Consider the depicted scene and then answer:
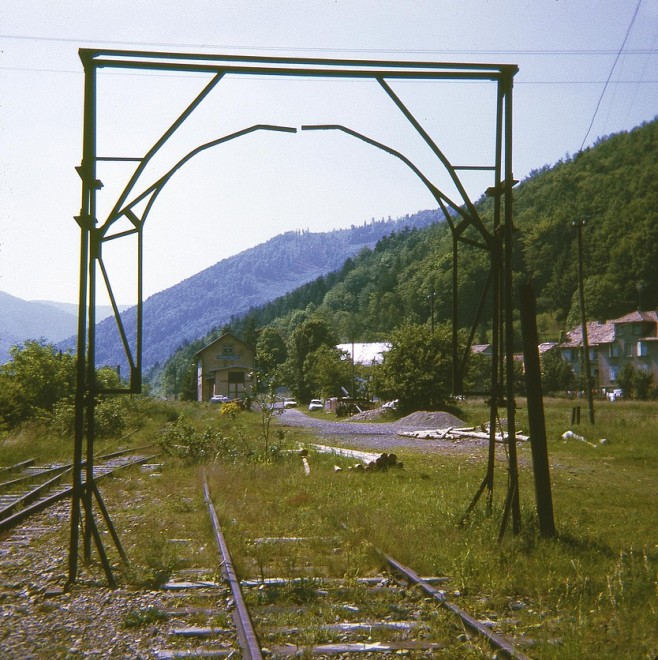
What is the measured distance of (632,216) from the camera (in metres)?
109

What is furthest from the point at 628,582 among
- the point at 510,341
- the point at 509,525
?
the point at 510,341

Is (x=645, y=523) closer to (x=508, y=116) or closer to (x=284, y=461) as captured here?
(x=508, y=116)

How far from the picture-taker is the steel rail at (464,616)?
457 cm

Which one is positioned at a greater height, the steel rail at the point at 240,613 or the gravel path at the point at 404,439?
the steel rail at the point at 240,613

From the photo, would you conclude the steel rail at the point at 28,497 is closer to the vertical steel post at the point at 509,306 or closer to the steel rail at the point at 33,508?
the steel rail at the point at 33,508

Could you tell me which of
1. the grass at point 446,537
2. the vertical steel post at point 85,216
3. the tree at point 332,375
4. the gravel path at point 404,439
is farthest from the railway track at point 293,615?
the tree at point 332,375

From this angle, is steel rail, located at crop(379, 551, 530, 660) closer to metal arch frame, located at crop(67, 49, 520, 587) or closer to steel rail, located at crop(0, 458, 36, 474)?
metal arch frame, located at crop(67, 49, 520, 587)

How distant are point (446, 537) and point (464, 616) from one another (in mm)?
2800

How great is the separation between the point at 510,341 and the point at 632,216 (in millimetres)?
111061

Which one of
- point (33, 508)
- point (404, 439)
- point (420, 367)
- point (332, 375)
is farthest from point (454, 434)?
point (332, 375)

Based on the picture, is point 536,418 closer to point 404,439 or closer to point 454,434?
point 404,439

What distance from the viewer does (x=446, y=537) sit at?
26.3 ft

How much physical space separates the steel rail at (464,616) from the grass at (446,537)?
0.19m

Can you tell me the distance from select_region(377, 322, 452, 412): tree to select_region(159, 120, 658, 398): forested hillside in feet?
147
